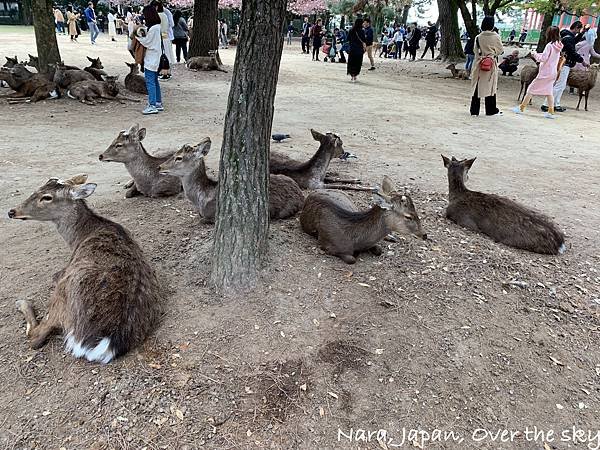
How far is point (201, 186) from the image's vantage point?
4.68 meters

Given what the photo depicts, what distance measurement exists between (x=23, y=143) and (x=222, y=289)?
18.4 ft

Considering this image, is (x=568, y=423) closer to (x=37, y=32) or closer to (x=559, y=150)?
(x=559, y=150)

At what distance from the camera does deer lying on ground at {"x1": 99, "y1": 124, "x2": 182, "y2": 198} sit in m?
5.27

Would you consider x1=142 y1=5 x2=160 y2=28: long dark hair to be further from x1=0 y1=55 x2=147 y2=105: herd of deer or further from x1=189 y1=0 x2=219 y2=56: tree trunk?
x1=189 y1=0 x2=219 y2=56: tree trunk

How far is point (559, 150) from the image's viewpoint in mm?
8320

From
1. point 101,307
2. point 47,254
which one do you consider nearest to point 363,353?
point 101,307

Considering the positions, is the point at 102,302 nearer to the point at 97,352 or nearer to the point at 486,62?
the point at 97,352

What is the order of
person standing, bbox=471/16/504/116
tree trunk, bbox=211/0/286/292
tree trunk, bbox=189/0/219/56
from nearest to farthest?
1. tree trunk, bbox=211/0/286/292
2. person standing, bbox=471/16/504/116
3. tree trunk, bbox=189/0/219/56

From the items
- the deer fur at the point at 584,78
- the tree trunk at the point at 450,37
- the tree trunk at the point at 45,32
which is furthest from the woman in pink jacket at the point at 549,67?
the tree trunk at the point at 450,37

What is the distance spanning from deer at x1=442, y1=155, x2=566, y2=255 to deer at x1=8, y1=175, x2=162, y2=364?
3.12 metres

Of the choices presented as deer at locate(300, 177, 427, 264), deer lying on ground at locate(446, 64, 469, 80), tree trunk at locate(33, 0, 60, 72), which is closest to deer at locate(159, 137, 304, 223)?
deer at locate(300, 177, 427, 264)

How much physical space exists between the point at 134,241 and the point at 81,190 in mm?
673

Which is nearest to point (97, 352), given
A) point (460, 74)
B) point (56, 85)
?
point (56, 85)

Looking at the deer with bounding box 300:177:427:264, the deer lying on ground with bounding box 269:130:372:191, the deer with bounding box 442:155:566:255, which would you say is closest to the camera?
the deer with bounding box 300:177:427:264
